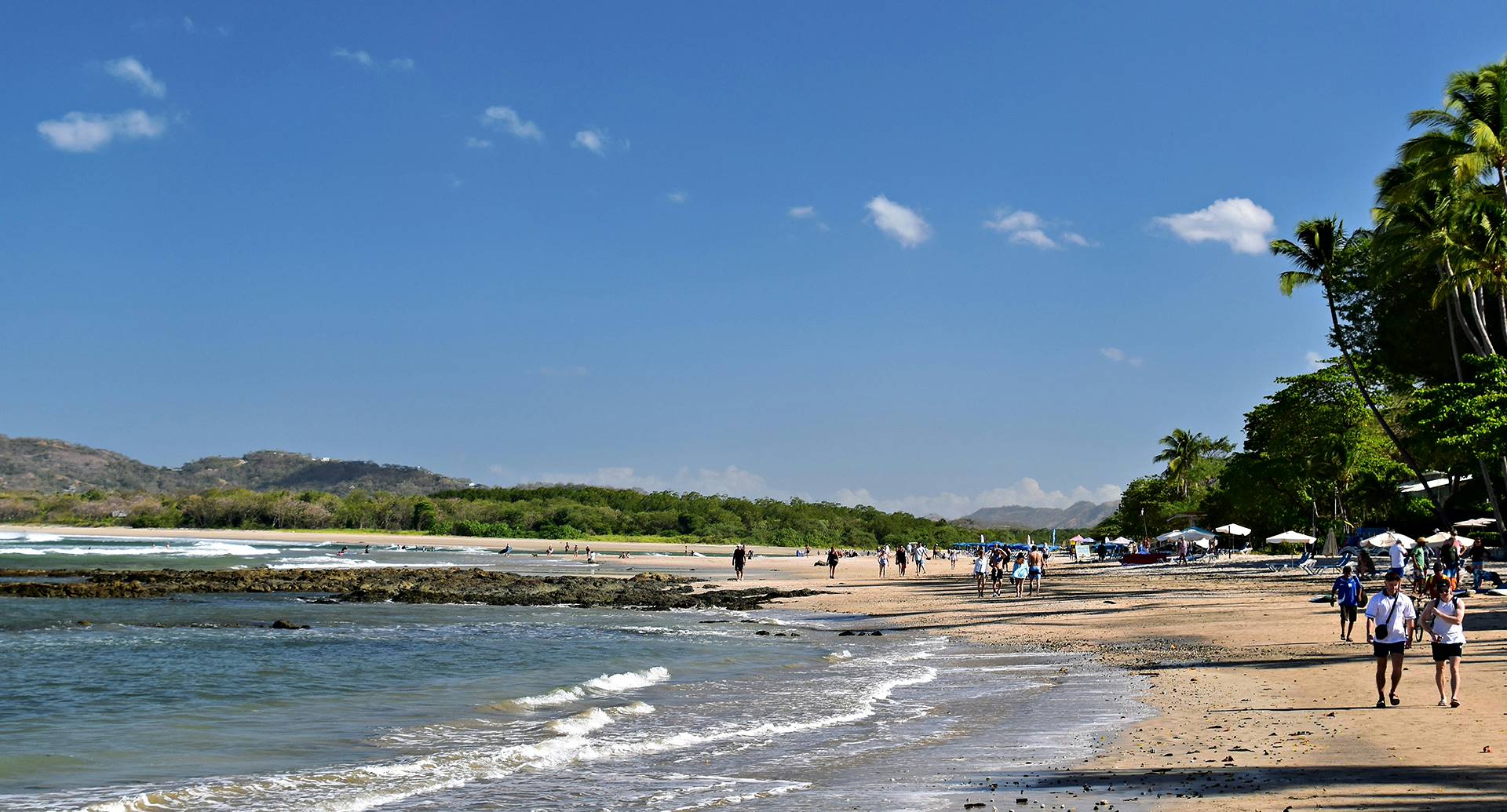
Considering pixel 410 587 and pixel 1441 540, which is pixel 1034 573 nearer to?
pixel 1441 540

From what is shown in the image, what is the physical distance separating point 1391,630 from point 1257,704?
68.2 inches

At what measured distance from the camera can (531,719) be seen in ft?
46.1

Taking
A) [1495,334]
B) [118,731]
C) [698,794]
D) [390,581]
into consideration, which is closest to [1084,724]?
[698,794]

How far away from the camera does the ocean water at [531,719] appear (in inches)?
383

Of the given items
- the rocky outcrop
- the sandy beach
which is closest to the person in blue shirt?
the sandy beach

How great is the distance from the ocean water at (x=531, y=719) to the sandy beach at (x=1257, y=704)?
0.94m

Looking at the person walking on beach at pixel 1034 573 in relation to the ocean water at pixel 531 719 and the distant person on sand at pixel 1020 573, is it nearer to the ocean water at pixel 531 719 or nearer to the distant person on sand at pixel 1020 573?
the distant person on sand at pixel 1020 573

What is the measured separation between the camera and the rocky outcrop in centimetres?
3847

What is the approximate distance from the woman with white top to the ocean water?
3.26 m

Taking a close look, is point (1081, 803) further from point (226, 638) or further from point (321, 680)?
point (226, 638)

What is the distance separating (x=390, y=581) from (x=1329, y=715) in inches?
1642

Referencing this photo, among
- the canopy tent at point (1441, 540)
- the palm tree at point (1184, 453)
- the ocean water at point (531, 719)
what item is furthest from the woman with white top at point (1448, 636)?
the palm tree at point (1184, 453)

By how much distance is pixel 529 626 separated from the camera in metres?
28.3

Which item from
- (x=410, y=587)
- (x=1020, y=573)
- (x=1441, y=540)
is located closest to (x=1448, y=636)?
(x=1441, y=540)
